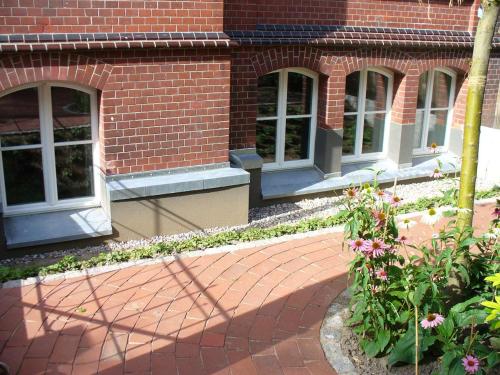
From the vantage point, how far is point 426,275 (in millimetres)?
4727

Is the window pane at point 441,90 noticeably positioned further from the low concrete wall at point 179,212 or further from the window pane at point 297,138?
the low concrete wall at point 179,212

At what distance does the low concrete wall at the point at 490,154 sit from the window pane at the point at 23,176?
7.49 meters

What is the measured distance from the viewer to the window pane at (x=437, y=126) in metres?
11.3

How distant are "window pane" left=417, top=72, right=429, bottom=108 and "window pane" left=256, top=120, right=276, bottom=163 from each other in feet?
10.2

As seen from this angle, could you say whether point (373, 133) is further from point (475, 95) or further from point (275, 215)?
point (475, 95)

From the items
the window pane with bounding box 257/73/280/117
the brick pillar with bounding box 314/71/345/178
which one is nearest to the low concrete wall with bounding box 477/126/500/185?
the brick pillar with bounding box 314/71/345/178

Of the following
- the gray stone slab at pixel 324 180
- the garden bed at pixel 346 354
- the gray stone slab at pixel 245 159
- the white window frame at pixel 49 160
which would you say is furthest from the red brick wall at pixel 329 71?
the garden bed at pixel 346 354

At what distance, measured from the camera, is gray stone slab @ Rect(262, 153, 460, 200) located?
30.0 ft

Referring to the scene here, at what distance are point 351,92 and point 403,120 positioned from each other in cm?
107

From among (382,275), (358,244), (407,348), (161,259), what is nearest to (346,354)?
(407,348)

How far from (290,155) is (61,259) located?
439cm

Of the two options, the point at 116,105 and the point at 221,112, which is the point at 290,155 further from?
the point at 116,105

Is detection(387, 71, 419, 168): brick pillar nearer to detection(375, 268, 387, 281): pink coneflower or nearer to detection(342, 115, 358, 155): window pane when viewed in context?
detection(342, 115, 358, 155): window pane

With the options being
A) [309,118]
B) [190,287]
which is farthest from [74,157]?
[309,118]
